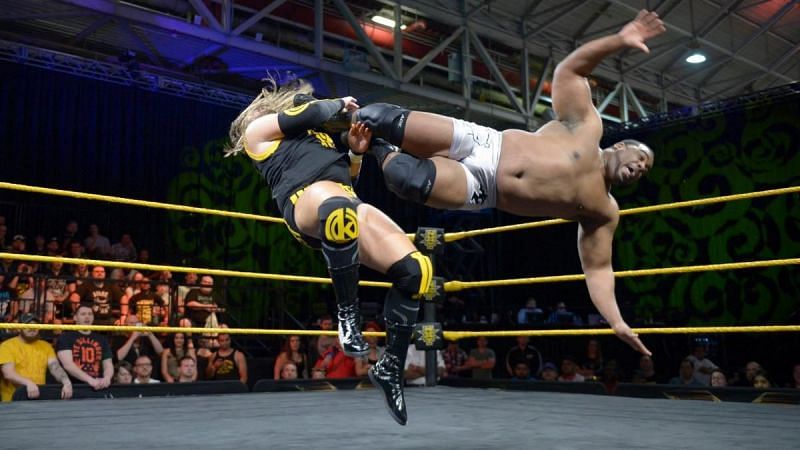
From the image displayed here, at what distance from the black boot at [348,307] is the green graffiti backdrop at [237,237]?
5.62 meters

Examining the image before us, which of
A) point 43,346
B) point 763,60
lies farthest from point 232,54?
point 763,60

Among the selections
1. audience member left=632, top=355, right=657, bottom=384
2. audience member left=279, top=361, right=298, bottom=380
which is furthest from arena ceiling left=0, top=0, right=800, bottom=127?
audience member left=632, top=355, right=657, bottom=384

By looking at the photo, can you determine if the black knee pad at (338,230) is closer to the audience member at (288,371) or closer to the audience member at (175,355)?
the audience member at (175,355)

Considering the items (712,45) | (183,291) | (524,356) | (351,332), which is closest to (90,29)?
(183,291)

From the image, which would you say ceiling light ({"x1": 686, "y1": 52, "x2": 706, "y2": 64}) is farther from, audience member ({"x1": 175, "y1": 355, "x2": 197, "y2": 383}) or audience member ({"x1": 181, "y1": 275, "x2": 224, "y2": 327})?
audience member ({"x1": 175, "y1": 355, "x2": 197, "y2": 383})

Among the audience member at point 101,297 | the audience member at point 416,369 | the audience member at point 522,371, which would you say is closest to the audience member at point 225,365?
the audience member at point 101,297

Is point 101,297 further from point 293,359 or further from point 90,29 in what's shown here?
point 90,29

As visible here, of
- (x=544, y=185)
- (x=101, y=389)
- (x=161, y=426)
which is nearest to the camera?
(x=544, y=185)

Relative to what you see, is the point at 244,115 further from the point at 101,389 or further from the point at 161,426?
the point at 101,389

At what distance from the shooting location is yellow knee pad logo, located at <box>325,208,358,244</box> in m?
2.10

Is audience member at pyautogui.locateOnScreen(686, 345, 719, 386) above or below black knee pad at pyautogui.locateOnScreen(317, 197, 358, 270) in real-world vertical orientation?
below

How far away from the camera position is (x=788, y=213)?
26.0 feet

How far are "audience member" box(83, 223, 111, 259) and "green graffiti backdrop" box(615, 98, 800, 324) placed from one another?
5856 millimetres

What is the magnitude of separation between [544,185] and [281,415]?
4.23 ft
